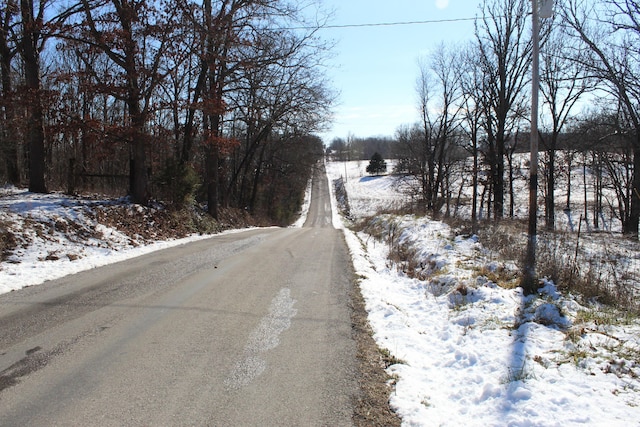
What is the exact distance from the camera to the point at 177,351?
446cm

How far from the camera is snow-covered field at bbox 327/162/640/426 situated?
134 inches

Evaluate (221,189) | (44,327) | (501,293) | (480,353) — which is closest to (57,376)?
(44,327)

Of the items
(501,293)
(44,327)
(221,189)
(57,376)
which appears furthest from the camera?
(221,189)

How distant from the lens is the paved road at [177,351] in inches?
131

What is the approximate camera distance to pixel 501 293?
6.45m

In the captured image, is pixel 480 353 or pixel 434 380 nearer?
pixel 434 380

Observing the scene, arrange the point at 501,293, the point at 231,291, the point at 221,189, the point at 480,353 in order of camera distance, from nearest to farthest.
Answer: the point at 480,353 → the point at 501,293 → the point at 231,291 → the point at 221,189

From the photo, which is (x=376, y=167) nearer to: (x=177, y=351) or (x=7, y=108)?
(x=7, y=108)

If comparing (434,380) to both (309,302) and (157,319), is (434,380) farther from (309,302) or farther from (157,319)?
(157,319)

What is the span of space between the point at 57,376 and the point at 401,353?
3.49 m

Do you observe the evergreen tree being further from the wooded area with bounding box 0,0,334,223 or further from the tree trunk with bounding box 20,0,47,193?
the tree trunk with bounding box 20,0,47,193

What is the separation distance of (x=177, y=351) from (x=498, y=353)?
351 cm

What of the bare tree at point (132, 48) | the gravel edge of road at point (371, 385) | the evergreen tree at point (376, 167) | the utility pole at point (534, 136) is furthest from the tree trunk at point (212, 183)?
the evergreen tree at point (376, 167)

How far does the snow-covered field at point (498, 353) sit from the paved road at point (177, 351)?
667 mm
